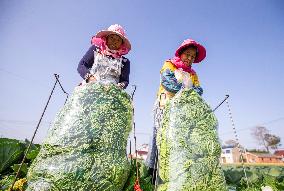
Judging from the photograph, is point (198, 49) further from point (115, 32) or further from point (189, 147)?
point (189, 147)

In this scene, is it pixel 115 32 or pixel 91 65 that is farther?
pixel 91 65

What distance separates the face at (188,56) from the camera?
12.5 feet

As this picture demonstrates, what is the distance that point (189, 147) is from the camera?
2.49 m

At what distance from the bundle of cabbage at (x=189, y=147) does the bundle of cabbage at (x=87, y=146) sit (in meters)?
0.48

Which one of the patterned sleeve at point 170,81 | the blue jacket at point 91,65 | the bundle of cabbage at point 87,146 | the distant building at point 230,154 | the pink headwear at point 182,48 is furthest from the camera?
the distant building at point 230,154

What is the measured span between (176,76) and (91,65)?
1.10m

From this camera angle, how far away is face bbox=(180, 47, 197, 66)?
12.5ft

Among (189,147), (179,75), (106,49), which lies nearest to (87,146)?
(189,147)

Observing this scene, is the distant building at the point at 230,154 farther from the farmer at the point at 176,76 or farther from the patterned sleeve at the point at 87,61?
the patterned sleeve at the point at 87,61

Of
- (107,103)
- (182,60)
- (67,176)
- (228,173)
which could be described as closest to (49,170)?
(67,176)

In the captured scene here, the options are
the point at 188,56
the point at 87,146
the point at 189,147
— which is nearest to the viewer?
the point at 87,146

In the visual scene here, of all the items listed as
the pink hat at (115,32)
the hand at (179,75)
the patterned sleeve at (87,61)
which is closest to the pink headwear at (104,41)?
the pink hat at (115,32)

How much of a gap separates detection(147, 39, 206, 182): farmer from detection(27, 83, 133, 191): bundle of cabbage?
1.08 metres

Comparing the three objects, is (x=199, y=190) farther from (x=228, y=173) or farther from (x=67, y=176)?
(x=228, y=173)
